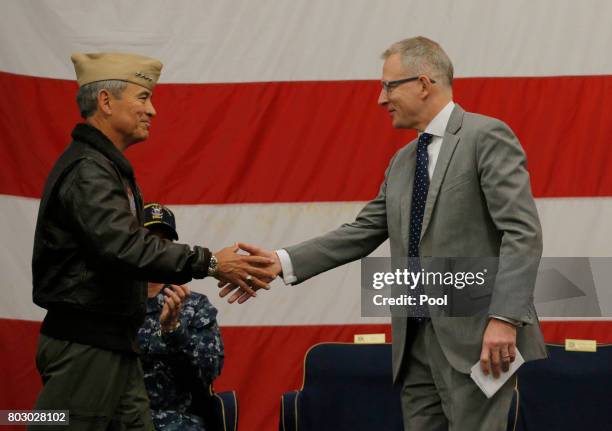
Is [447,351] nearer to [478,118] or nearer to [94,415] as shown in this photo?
[478,118]

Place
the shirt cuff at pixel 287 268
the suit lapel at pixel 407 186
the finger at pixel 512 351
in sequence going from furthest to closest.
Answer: the shirt cuff at pixel 287 268, the suit lapel at pixel 407 186, the finger at pixel 512 351

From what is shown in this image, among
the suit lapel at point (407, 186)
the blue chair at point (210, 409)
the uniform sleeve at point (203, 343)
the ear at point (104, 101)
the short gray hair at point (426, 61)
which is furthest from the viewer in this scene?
the blue chair at point (210, 409)

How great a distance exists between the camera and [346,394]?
3.63 m

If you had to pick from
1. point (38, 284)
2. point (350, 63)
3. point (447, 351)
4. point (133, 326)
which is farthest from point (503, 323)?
point (350, 63)

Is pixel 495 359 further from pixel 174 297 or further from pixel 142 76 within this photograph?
pixel 142 76

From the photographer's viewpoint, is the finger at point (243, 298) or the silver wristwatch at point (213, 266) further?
the finger at point (243, 298)

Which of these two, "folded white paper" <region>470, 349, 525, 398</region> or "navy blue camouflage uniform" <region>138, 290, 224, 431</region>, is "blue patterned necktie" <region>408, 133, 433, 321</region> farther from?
"navy blue camouflage uniform" <region>138, 290, 224, 431</region>

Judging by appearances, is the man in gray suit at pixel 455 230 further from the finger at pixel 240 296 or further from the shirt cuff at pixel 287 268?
the finger at pixel 240 296

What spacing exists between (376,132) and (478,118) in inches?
57.6

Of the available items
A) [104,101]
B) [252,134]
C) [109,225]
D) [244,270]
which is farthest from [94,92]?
[252,134]

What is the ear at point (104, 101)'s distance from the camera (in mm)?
2641

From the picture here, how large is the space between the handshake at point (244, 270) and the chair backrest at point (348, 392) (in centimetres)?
68

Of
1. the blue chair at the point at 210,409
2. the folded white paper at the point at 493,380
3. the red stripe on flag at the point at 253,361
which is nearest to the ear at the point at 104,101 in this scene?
the blue chair at the point at 210,409

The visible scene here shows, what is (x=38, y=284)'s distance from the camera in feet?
8.07
